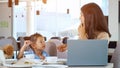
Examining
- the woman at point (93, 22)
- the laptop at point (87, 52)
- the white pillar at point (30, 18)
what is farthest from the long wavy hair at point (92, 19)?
the white pillar at point (30, 18)

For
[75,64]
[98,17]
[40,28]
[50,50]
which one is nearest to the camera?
[75,64]

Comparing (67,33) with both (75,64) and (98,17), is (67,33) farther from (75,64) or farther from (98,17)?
(75,64)

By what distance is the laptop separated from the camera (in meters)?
1.68

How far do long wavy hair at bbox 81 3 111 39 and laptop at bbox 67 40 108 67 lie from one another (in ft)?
1.96

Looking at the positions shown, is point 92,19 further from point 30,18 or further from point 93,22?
point 30,18

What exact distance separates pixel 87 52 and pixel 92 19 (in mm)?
625

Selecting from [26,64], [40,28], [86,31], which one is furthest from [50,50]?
[40,28]

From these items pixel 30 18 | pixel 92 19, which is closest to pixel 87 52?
pixel 92 19

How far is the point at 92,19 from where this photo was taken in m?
2.27

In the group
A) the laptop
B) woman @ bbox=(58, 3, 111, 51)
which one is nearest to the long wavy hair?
woman @ bbox=(58, 3, 111, 51)

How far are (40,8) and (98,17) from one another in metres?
7.64

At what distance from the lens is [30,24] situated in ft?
32.6

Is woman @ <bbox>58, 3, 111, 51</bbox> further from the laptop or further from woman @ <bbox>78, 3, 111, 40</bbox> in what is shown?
the laptop

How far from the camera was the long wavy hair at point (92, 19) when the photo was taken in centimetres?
226
